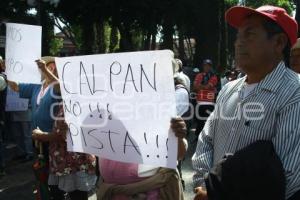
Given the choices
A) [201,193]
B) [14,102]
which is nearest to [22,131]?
[14,102]

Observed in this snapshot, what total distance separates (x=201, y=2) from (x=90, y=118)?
58.4ft

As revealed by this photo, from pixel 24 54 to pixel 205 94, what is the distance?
19.6 feet

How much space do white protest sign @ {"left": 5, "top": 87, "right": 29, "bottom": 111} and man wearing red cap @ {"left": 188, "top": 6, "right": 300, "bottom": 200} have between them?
5965mm

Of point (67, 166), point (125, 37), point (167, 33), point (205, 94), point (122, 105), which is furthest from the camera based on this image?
point (167, 33)

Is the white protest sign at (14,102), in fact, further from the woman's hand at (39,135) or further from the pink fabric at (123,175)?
the pink fabric at (123,175)

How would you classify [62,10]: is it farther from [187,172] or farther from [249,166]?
[249,166]

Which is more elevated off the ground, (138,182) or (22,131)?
(138,182)

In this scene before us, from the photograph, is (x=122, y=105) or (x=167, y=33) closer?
(x=122, y=105)

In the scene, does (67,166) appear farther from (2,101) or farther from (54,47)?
(54,47)

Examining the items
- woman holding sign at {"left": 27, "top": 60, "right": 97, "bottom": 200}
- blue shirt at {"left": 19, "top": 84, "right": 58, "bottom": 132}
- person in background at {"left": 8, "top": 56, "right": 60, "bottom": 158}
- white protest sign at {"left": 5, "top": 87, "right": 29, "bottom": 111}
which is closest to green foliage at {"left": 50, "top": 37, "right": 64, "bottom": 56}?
white protest sign at {"left": 5, "top": 87, "right": 29, "bottom": 111}

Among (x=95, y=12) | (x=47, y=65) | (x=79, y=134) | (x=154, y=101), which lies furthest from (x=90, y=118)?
(x=95, y=12)

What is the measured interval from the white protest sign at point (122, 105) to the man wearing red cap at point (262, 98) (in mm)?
262

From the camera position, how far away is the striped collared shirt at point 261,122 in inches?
80.3

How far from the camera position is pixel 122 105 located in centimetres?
265
